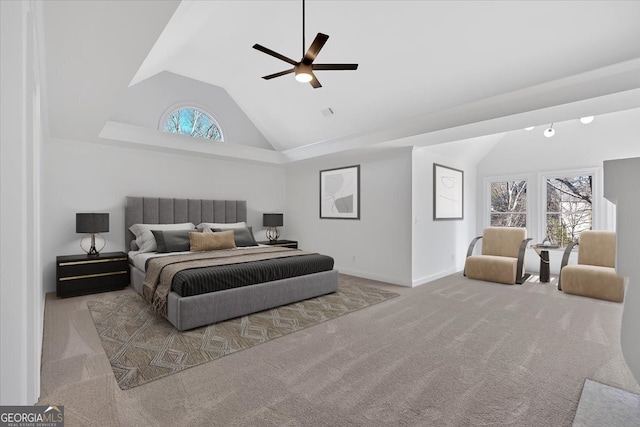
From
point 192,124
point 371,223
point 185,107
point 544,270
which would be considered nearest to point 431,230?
point 371,223

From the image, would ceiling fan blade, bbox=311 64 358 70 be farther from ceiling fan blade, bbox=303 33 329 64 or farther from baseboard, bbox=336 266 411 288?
baseboard, bbox=336 266 411 288

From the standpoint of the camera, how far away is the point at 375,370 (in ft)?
7.29

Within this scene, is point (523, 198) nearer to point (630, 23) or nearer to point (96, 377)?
point (630, 23)

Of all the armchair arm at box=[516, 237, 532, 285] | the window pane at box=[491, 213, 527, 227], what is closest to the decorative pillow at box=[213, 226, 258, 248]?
the armchair arm at box=[516, 237, 532, 285]

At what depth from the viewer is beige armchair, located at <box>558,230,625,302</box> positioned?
3979 millimetres

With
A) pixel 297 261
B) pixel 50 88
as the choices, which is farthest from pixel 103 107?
pixel 297 261

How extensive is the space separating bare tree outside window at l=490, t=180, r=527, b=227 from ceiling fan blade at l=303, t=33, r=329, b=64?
5493 mm

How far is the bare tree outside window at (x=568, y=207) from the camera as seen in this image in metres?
5.35

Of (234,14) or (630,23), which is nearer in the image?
(630,23)

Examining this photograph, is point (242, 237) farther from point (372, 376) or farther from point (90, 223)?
point (372, 376)

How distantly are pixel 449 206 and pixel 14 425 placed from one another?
19.3 ft

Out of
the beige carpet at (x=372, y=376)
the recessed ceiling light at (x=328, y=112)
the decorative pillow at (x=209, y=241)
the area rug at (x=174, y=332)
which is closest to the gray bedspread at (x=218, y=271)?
the area rug at (x=174, y=332)

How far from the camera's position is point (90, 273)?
4145mm

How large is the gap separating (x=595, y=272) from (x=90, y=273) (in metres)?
7.03
